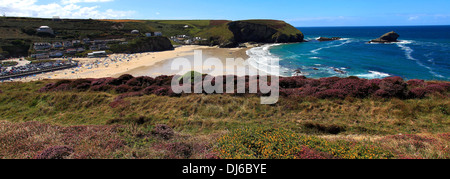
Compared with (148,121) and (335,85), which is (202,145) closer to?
(148,121)

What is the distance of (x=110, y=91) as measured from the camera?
17203mm

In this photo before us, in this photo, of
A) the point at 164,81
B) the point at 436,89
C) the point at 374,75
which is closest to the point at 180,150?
the point at 164,81

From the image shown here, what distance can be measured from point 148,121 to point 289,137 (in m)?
8.26

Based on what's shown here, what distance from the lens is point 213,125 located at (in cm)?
1073

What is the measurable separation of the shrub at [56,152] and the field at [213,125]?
0.03 metres

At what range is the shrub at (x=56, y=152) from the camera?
19.5 feet

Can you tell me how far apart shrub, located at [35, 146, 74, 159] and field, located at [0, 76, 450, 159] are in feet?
0.10

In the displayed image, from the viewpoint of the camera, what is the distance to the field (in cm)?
637

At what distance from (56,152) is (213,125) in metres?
6.62

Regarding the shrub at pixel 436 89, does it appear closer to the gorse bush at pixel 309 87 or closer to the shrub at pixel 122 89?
the gorse bush at pixel 309 87

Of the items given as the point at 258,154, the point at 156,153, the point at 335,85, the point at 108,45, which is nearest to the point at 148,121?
the point at 156,153

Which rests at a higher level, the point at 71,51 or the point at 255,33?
the point at 255,33

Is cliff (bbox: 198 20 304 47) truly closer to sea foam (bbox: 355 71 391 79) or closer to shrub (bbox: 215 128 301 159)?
sea foam (bbox: 355 71 391 79)

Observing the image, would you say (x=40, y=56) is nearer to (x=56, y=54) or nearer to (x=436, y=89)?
(x=56, y=54)
